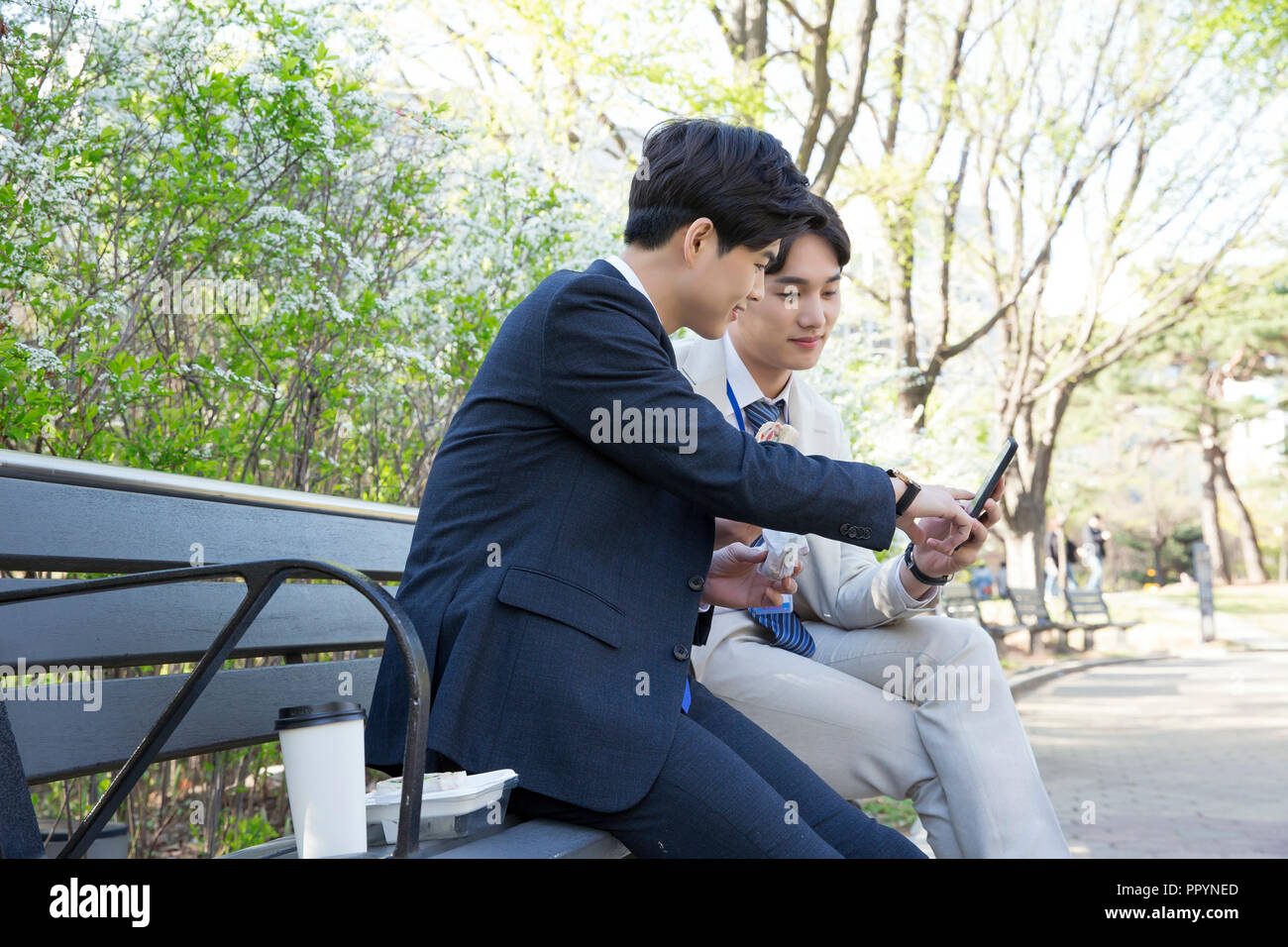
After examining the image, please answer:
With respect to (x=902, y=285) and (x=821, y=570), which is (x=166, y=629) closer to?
(x=821, y=570)

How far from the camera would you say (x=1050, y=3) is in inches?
601

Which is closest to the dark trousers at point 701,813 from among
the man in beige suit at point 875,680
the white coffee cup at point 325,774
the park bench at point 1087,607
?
the white coffee cup at point 325,774

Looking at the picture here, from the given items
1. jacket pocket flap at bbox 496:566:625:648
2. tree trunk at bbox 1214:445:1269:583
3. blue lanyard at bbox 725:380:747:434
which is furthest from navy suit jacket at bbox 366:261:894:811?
tree trunk at bbox 1214:445:1269:583

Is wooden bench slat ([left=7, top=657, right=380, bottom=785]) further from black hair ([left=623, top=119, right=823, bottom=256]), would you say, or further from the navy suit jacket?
black hair ([left=623, top=119, right=823, bottom=256])

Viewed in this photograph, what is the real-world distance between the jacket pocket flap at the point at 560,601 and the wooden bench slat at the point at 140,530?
78 cm

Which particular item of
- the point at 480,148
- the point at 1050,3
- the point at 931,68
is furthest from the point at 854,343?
the point at 1050,3

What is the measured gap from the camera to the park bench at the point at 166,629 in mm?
1695

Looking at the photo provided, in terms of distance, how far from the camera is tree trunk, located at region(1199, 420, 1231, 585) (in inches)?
1499

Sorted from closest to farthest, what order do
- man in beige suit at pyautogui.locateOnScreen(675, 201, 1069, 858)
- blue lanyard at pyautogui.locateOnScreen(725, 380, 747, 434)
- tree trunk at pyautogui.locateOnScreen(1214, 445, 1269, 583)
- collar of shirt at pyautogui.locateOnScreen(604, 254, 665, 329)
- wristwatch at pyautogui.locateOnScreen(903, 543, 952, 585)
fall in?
collar of shirt at pyautogui.locateOnScreen(604, 254, 665, 329)
man in beige suit at pyautogui.locateOnScreen(675, 201, 1069, 858)
wristwatch at pyautogui.locateOnScreen(903, 543, 952, 585)
blue lanyard at pyautogui.locateOnScreen(725, 380, 747, 434)
tree trunk at pyautogui.locateOnScreen(1214, 445, 1269, 583)

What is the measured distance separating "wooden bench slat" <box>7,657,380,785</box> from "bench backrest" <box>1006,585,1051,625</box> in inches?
666

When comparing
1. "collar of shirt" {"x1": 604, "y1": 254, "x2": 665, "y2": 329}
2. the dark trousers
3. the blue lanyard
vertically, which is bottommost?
the dark trousers

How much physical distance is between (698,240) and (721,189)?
0.10 meters

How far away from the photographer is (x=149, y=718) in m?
2.23
